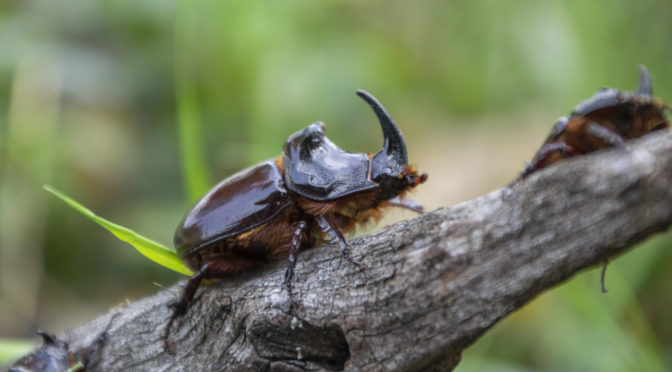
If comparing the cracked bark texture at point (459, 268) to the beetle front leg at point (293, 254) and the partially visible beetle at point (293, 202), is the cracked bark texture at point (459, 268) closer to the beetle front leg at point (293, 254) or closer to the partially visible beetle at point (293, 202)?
the beetle front leg at point (293, 254)

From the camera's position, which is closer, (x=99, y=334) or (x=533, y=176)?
(x=533, y=176)

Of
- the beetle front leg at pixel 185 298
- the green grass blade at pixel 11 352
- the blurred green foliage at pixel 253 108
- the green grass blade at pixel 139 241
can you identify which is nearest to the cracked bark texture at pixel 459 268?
the beetle front leg at pixel 185 298

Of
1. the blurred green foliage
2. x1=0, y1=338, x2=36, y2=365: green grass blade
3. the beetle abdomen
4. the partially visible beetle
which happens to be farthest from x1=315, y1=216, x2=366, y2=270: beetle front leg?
the blurred green foliage

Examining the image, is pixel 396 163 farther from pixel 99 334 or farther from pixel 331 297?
pixel 99 334

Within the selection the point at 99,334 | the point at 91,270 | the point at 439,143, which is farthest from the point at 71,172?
the point at 439,143

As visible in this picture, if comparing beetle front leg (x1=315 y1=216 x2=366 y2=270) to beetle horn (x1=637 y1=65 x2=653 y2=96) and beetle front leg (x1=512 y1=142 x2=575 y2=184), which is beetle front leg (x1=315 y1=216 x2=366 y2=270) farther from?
beetle horn (x1=637 y1=65 x2=653 y2=96)

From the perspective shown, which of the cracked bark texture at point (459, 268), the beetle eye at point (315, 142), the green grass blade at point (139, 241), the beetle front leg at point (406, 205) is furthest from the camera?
the beetle front leg at point (406, 205)

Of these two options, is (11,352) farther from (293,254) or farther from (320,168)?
(320,168)
